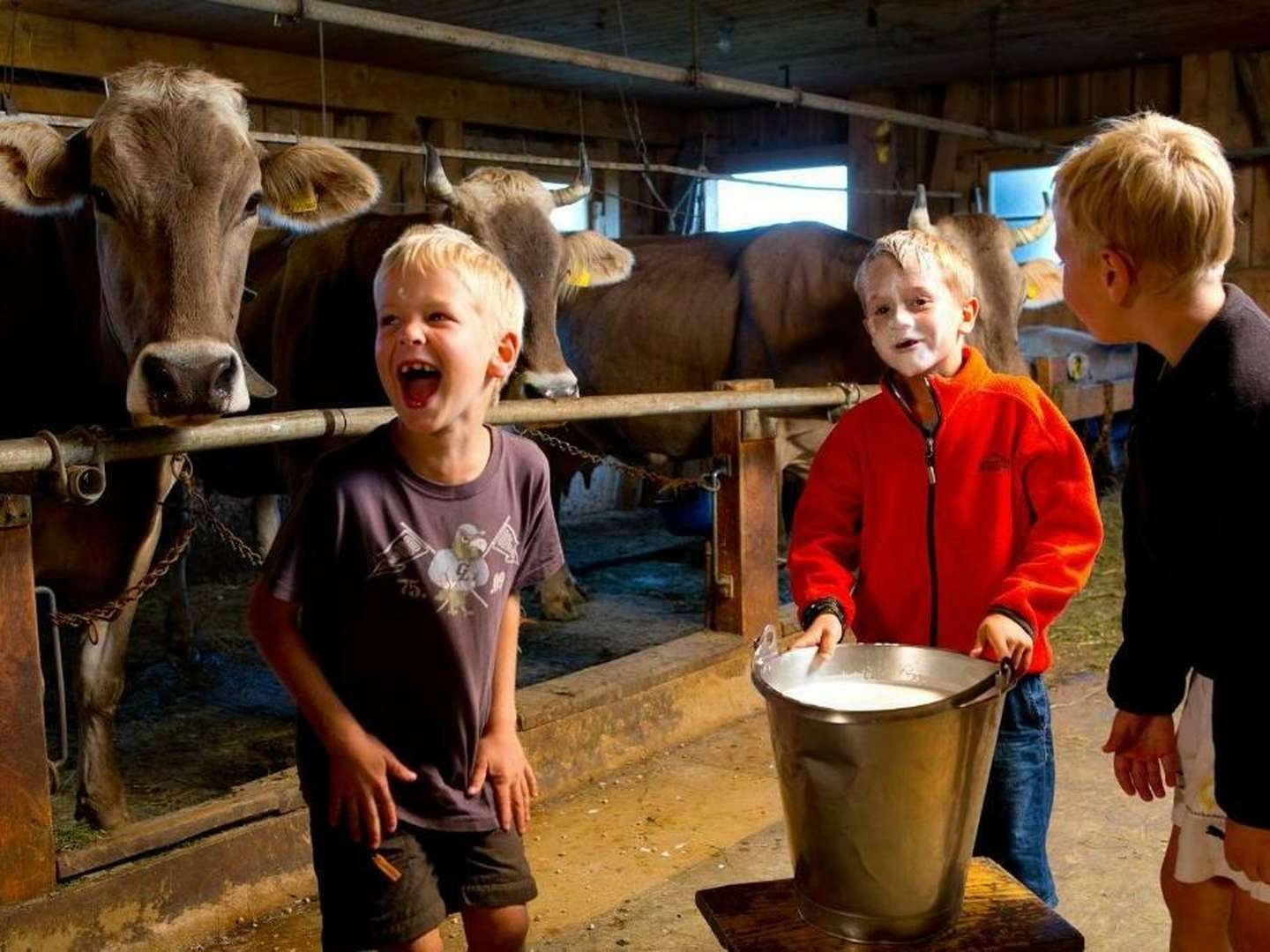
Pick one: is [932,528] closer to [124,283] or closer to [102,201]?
[124,283]

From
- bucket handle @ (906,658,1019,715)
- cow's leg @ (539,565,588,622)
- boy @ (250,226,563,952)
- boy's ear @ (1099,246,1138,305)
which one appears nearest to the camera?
bucket handle @ (906,658,1019,715)

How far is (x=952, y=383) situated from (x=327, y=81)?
279 inches

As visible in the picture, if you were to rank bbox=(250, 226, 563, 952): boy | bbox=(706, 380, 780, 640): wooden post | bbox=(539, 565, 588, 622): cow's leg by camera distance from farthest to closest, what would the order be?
bbox=(539, 565, 588, 622): cow's leg < bbox=(706, 380, 780, 640): wooden post < bbox=(250, 226, 563, 952): boy

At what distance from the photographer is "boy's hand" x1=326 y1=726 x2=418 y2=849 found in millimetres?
1758

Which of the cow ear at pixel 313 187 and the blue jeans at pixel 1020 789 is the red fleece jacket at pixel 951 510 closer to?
the blue jeans at pixel 1020 789

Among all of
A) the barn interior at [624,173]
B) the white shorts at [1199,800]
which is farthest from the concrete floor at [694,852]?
Answer: the white shorts at [1199,800]

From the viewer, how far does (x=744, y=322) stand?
6.07m

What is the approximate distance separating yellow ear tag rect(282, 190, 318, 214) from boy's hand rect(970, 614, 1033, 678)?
88.6 inches

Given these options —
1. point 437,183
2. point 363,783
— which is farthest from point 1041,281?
point 363,783

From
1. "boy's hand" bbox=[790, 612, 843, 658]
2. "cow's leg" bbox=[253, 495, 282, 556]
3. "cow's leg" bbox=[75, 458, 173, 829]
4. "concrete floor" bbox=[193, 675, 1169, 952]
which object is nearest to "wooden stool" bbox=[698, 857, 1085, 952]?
"boy's hand" bbox=[790, 612, 843, 658]

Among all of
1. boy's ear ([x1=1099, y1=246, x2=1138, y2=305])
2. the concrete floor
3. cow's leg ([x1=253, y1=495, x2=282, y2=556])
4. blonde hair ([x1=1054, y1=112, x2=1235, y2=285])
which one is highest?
blonde hair ([x1=1054, y1=112, x2=1235, y2=285])

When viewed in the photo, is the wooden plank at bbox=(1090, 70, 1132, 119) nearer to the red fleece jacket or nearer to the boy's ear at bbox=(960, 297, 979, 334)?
the boy's ear at bbox=(960, 297, 979, 334)

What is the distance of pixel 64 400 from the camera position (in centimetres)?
334

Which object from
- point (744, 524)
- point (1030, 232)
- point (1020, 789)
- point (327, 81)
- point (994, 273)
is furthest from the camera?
point (327, 81)
